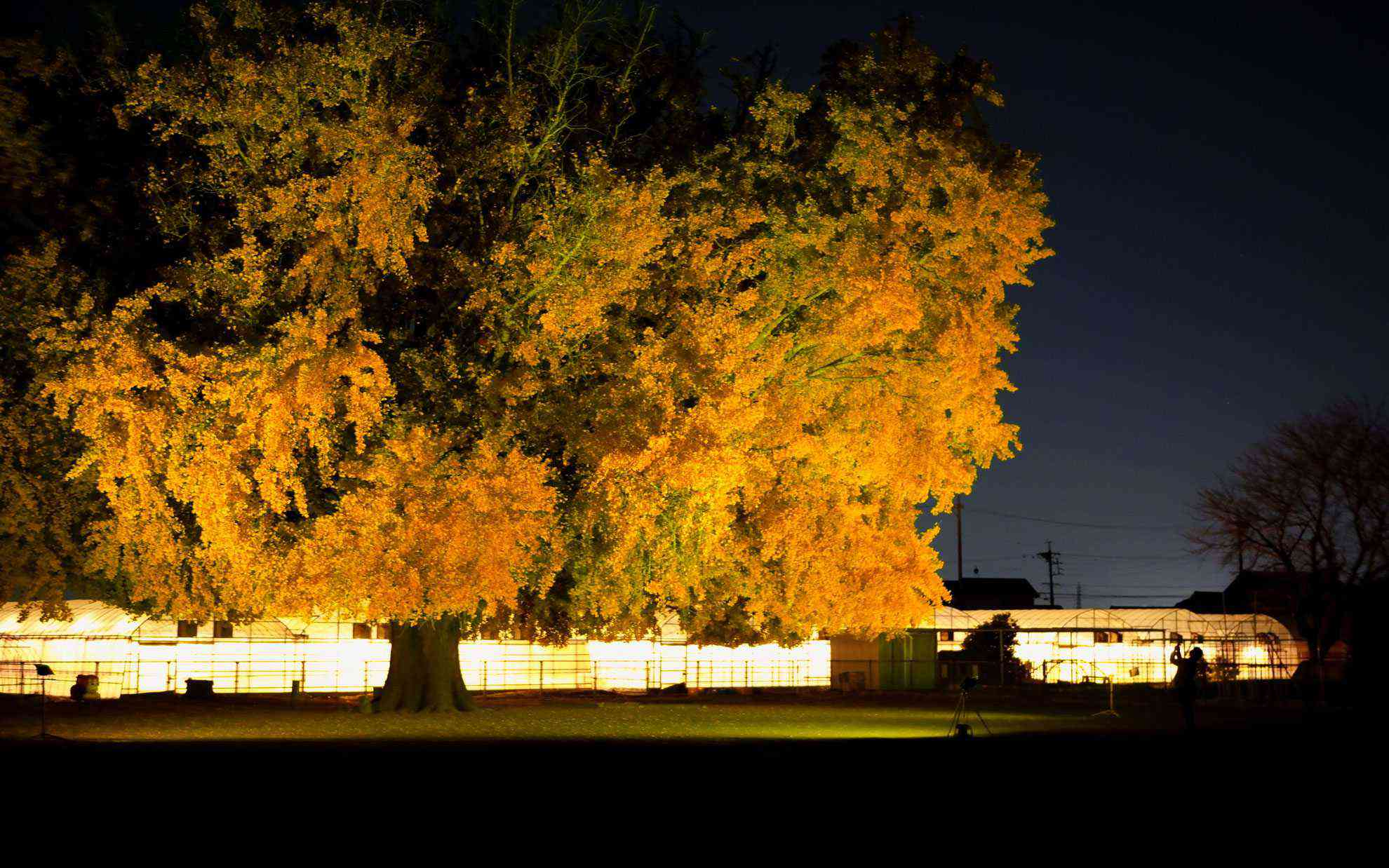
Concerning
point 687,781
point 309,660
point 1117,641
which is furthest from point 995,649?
point 687,781

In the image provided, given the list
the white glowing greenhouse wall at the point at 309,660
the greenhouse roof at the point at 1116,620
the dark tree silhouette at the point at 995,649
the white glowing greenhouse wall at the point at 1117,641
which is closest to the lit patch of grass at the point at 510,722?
the white glowing greenhouse wall at the point at 309,660

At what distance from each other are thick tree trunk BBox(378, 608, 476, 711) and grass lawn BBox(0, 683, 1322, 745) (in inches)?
32.3

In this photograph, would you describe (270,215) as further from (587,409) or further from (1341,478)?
(1341,478)

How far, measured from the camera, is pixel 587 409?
28.0 m

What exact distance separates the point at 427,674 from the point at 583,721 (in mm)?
3976

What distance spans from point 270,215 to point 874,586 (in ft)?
46.2

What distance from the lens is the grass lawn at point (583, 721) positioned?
26.4 m

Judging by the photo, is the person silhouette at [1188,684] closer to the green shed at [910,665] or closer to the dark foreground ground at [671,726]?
the dark foreground ground at [671,726]

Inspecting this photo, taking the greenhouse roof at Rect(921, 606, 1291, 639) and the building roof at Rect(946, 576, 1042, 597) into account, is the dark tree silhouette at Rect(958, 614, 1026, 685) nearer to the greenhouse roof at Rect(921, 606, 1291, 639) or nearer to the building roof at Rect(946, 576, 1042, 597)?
the greenhouse roof at Rect(921, 606, 1291, 639)

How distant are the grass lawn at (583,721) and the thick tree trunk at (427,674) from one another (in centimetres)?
82

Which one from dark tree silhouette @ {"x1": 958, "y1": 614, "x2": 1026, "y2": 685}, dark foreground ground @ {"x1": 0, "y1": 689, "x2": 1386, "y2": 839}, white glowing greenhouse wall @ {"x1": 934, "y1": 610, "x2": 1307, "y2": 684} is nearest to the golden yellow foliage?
dark foreground ground @ {"x1": 0, "y1": 689, "x2": 1386, "y2": 839}

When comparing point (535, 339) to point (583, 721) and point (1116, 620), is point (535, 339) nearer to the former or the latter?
point (583, 721)

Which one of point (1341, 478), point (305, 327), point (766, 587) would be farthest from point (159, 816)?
point (1341, 478)

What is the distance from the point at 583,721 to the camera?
3362cm
